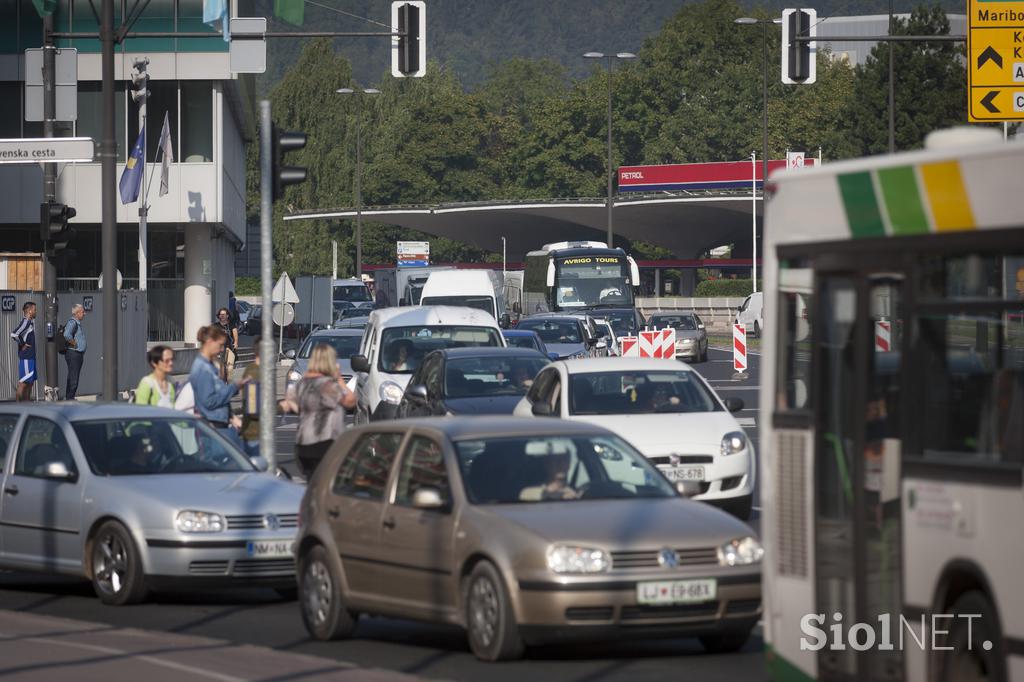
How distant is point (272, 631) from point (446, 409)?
8.25 m

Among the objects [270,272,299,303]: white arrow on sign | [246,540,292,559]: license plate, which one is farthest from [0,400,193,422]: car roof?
[270,272,299,303]: white arrow on sign

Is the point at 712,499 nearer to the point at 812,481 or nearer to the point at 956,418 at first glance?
the point at 812,481

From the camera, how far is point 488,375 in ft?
69.4

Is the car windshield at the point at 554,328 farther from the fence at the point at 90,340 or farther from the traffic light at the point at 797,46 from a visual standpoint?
the traffic light at the point at 797,46

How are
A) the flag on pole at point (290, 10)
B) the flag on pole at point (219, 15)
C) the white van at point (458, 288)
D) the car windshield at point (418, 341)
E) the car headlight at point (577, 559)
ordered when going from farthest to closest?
the white van at point (458, 288) < the flag on pole at point (290, 10) < the flag on pole at point (219, 15) < the car windshield at point (418, 341) < the car headlight at point (577, 559)

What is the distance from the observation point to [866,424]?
7.87m

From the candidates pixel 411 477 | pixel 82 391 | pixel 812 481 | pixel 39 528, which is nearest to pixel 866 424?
pixel 812 481

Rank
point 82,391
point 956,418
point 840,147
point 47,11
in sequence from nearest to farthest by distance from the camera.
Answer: point 956,418 → point 47,11 → point 82,391 → point 840,147

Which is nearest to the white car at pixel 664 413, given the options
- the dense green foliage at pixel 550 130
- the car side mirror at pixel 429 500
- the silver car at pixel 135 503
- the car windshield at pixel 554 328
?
the silver car at pixel 135 503

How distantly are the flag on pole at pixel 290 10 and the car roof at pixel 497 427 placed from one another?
751 inches

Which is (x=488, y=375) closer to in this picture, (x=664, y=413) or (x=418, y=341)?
(x=664, y=413)

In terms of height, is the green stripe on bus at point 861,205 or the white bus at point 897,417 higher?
the green stripe on bus at point 861,205

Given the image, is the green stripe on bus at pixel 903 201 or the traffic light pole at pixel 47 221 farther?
the traffic light pole at pixel 47 221

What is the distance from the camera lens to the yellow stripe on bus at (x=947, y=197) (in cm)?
721
